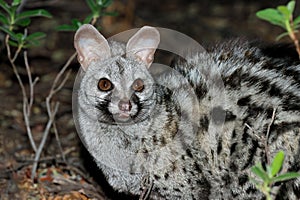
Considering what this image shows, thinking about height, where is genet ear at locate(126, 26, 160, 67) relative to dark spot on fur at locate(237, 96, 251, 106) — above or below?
above

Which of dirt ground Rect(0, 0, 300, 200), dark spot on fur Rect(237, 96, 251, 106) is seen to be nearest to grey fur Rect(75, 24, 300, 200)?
dark spot on fur Rect(237, 96, 251, 106)

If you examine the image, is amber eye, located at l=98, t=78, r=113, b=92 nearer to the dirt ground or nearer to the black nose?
the black nose

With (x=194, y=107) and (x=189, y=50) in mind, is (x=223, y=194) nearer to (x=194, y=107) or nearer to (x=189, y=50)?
(x=194, y=107)

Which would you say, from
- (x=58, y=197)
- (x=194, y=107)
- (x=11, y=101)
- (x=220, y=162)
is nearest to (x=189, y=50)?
(x=194, y=107)

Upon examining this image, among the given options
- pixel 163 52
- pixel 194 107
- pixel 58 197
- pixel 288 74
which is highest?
pixel 163 52

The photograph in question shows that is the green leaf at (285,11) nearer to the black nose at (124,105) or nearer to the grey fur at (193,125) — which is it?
the grey fur at (193,125)
